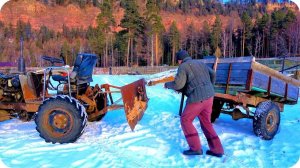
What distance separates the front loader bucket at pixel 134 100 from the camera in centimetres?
562

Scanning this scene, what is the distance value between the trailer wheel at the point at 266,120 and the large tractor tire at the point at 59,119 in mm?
3094

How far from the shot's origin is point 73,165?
4297 millimetres

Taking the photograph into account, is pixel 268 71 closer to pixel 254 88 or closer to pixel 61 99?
pixel 254 88

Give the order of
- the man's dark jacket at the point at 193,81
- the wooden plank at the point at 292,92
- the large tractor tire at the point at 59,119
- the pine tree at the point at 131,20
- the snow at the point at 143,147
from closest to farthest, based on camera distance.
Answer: the snow at the point at 143,147 < the man's dark jacket at the point at 193,81 < the large tractor tire at the point at 59,119 < the wooden plank at the point at 292,92 < the pine tree at the point at 131,20

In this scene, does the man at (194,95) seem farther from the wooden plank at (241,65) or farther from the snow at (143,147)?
the wooden plank at (241,65)

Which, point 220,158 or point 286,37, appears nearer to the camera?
point 220,158

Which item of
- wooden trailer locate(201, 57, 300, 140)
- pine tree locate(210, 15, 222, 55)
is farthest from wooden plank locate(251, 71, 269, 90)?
pine tree locate(210, 15, 222, 55)

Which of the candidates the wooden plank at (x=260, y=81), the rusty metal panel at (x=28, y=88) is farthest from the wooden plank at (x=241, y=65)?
the rusty metal panel at (x=28, y=88)

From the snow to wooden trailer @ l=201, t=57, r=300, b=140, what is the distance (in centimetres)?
32

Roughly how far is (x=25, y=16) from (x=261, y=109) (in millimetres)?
78209

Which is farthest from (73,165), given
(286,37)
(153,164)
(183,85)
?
Result: (286,37)

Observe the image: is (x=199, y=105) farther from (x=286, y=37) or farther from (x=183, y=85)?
(x=286, y=37)

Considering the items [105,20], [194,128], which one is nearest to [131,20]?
[105,20]

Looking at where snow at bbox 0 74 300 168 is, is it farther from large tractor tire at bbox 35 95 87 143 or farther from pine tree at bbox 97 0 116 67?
pine tree at bbox 97 0 116 67
